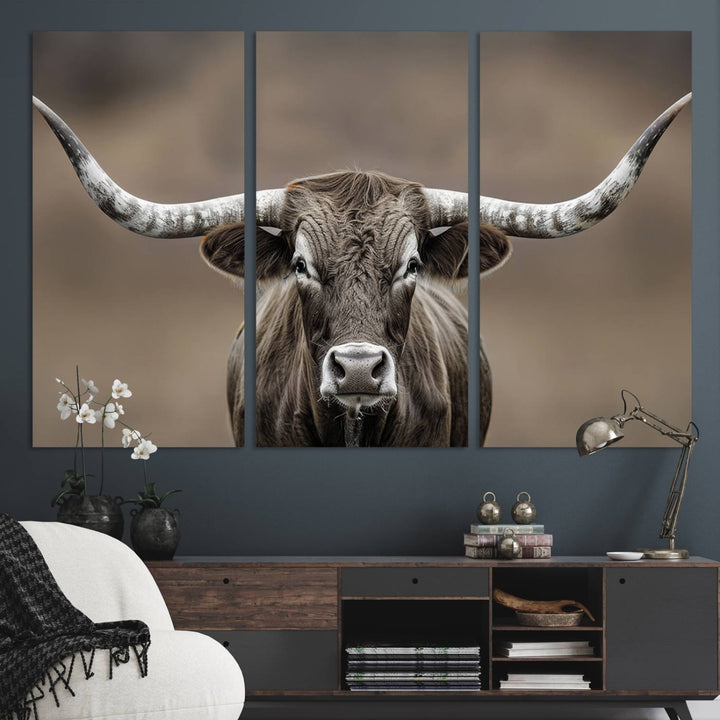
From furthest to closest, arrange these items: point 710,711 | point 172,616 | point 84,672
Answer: point 710,711 → point 172,616 → point 84,672

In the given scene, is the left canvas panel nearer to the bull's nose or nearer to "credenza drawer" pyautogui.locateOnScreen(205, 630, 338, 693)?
the bull's nose

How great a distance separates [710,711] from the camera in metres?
3.70

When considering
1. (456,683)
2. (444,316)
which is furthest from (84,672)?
(444,316)

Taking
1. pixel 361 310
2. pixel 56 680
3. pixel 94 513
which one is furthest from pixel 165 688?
pixel 361 310

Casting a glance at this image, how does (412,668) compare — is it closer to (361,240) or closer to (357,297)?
(357,297)

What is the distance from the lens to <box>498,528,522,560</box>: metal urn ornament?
3.42 meters

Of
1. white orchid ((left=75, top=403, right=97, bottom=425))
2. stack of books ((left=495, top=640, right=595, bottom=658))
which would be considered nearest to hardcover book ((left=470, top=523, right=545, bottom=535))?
stack of books ((left=495, top=640, right=595, bottom=658))

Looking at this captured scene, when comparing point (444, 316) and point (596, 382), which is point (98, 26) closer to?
point (444, 316)

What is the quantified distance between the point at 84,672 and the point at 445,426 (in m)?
1.79

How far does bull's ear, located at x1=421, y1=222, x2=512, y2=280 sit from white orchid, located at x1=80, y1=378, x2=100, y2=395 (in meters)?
1.35

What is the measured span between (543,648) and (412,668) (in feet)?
1.52

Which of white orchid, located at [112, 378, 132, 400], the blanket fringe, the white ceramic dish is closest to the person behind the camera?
the blanket fringe

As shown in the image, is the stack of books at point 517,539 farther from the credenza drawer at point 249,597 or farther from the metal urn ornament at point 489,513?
the credenza drawer at point 249,597

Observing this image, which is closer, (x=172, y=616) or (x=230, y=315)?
(x=172, y=616)
